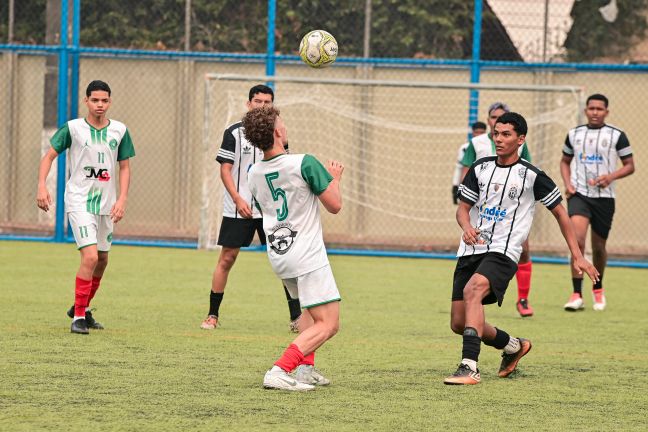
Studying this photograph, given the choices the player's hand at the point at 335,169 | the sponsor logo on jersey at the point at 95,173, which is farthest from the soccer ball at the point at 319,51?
the player's hand at the point at 335,169

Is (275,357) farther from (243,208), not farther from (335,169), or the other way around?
(335,169)

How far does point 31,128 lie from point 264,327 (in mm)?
9472

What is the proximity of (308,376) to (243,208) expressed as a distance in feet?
8.46

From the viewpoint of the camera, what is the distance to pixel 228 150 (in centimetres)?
961

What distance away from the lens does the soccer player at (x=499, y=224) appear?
7.35 m

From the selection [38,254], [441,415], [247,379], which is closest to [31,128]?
[38,254]

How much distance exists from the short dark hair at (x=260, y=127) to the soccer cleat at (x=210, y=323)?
119 inches

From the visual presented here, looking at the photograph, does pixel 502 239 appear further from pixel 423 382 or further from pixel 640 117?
pixel 640 117

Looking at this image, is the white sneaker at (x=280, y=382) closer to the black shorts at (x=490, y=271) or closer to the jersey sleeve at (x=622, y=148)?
the black shorts at (x=490, y=271)

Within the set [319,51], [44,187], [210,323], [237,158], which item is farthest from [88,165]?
[319,51]

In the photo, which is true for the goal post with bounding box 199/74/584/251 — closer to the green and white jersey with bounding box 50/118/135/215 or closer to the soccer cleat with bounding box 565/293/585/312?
the soccer cleat with bounding box 565/293/585/312

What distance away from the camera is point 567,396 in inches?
267

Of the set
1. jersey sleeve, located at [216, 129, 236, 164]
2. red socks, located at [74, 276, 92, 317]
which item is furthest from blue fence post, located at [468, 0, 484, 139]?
red socks, located at [74, 276, 92, 317]

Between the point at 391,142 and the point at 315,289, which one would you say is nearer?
the point at 315,289
